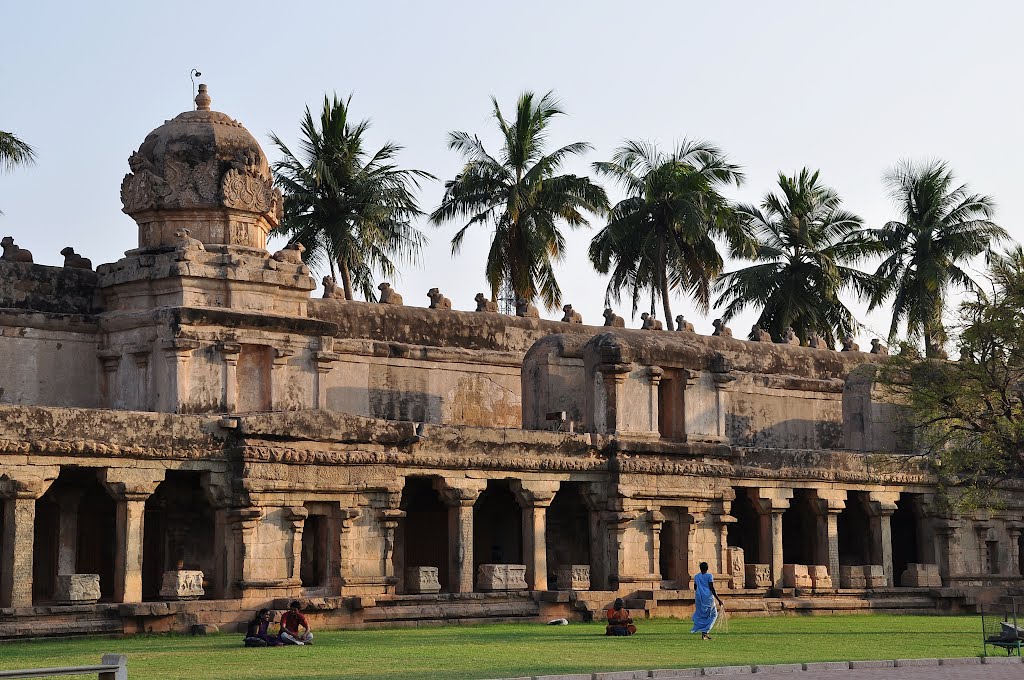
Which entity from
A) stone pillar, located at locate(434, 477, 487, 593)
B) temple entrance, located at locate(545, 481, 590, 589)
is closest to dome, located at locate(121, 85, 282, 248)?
stone pillar, located at locate(434, 477, 487, 593)

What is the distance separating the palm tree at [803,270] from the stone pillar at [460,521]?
2173 cm

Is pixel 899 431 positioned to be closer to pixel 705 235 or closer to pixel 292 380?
pixel 705 235

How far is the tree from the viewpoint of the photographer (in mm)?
30000

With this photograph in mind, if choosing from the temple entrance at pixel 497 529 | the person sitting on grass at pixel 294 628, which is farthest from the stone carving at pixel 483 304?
the person sitting on grass at pixel 294 628

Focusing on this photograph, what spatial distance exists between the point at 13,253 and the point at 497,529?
978 cm

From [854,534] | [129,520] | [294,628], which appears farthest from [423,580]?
[854,534]

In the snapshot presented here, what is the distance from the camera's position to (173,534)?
27.9 metres

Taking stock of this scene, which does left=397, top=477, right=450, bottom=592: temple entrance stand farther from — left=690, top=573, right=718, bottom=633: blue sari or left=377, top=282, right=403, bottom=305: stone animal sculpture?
left=690, top=573, right=718, bottom=633: blue sari

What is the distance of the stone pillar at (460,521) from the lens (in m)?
28.4

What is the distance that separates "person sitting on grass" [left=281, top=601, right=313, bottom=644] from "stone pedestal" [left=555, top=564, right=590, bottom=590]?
7154 mm

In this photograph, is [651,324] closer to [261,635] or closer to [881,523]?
[881,523]

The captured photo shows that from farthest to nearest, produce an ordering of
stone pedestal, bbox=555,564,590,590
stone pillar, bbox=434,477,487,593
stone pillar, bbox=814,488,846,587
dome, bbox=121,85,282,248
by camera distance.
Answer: stone pillar, bbox=814,488,846,587 < dome, bbox=121,85,282,248 < stone pedestal, bbox=555,564,590,590 < stone pillar, bbox=434,477,487,593

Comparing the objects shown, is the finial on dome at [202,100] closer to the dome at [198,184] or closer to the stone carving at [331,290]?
the dome at [198,184]

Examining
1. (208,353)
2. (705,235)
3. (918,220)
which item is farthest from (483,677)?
(918,220)
